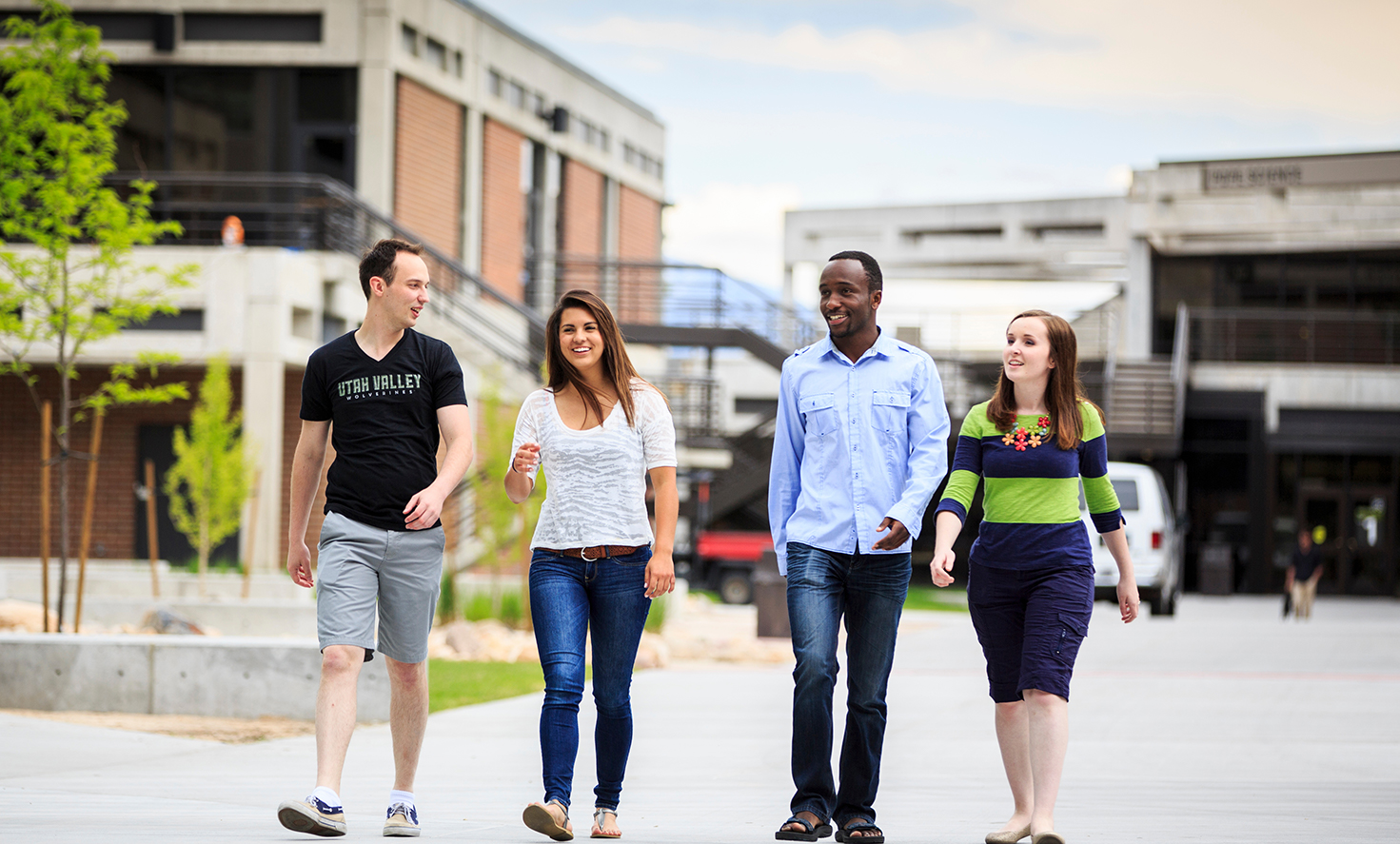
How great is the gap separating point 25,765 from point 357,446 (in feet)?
9.87

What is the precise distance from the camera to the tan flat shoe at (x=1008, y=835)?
210 inches

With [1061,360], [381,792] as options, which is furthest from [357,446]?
[1061,360]

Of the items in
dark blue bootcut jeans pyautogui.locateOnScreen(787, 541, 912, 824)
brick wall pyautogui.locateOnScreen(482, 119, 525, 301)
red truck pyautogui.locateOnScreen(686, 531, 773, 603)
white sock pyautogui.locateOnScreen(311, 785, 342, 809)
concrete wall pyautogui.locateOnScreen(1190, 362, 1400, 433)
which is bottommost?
red truck pyautogui.locateOnScreen(686, 531, 773, 603)

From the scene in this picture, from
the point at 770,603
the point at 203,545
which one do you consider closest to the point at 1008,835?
the point at 770,603

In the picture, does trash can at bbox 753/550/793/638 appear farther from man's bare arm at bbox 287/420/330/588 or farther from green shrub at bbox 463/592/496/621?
man's bare arm at bbox 287/420/330/588

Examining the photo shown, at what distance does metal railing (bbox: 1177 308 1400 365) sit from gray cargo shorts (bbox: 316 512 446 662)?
33841mm

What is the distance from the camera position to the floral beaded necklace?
544 centimetres

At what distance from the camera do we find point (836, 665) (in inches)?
220

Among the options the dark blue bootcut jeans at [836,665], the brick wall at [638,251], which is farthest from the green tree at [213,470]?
the dark blue bootcut jeans at [836,665]

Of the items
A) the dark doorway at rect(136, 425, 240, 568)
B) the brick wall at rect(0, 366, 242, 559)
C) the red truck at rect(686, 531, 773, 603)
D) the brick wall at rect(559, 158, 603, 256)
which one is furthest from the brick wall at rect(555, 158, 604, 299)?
the brick wall at rect(0, 366, 242, 559)

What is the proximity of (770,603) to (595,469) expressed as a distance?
11.1 metres

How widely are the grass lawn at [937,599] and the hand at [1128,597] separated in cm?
2089

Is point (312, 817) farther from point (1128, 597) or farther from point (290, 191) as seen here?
point (290, 191)

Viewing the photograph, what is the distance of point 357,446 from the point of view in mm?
5477
